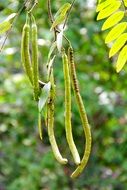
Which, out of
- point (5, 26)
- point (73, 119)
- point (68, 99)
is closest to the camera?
point (68, 99)

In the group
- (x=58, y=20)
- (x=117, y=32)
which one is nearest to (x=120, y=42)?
(x=117, y=32)

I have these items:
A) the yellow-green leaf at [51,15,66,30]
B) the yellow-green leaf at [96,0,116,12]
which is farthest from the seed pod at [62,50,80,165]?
the yellow-green leaf at [96,0,116,12]

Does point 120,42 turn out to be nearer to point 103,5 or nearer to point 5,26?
point 103,5

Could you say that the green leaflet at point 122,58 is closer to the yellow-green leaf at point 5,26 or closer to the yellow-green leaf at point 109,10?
the yellow-green leaf at point 109,10

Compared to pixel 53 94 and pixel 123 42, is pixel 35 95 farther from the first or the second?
pixel 123 42

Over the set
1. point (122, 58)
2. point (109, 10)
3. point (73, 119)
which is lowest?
point (73, 119)

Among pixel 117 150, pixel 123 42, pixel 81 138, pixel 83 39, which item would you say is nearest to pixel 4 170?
pixel 81 138
